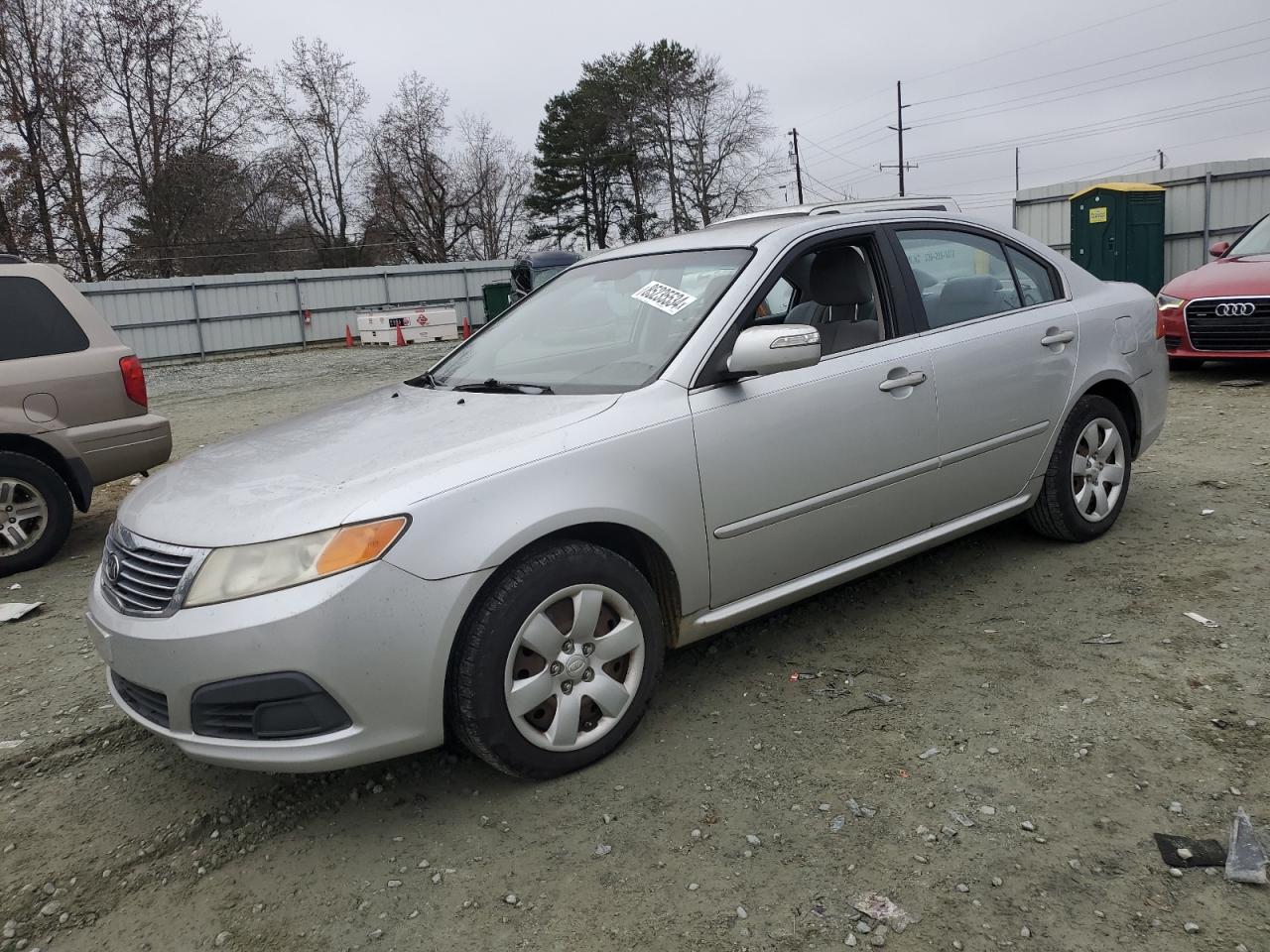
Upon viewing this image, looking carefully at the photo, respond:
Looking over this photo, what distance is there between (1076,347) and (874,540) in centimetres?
151

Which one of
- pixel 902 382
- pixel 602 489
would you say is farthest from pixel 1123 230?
pixel 602 489

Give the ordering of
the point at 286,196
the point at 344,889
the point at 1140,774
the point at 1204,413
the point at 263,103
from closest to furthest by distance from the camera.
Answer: the point at 344,889, the point at 1140,774, the point at 1204,413, the point at 263,103, the point at 286,196

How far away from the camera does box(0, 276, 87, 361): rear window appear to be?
545 cm

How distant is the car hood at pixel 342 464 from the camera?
255 centimetres

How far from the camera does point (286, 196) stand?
124 ft

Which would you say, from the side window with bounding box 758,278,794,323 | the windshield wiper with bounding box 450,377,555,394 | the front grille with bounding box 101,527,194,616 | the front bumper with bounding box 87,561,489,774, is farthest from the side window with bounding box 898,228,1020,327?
the front grille with bounding box 101,527,194,616

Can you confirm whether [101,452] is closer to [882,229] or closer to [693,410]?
[693,410]

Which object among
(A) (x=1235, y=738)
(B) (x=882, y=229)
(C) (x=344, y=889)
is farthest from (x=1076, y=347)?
(C) (x=344, y=889)

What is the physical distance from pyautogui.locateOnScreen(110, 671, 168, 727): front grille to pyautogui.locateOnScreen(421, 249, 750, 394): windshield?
1485 millimetres

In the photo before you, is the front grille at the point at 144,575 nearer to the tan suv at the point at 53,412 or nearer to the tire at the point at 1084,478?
the tan suv at the point at 53,412

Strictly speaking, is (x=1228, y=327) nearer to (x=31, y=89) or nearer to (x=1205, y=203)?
(x=1205, y=203)

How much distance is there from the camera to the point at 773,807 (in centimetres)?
266

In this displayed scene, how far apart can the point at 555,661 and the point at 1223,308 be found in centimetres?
841

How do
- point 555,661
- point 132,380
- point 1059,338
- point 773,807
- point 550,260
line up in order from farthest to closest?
point 550,260, point 132,380, point 1059,338, point 555,661, point 773,807
